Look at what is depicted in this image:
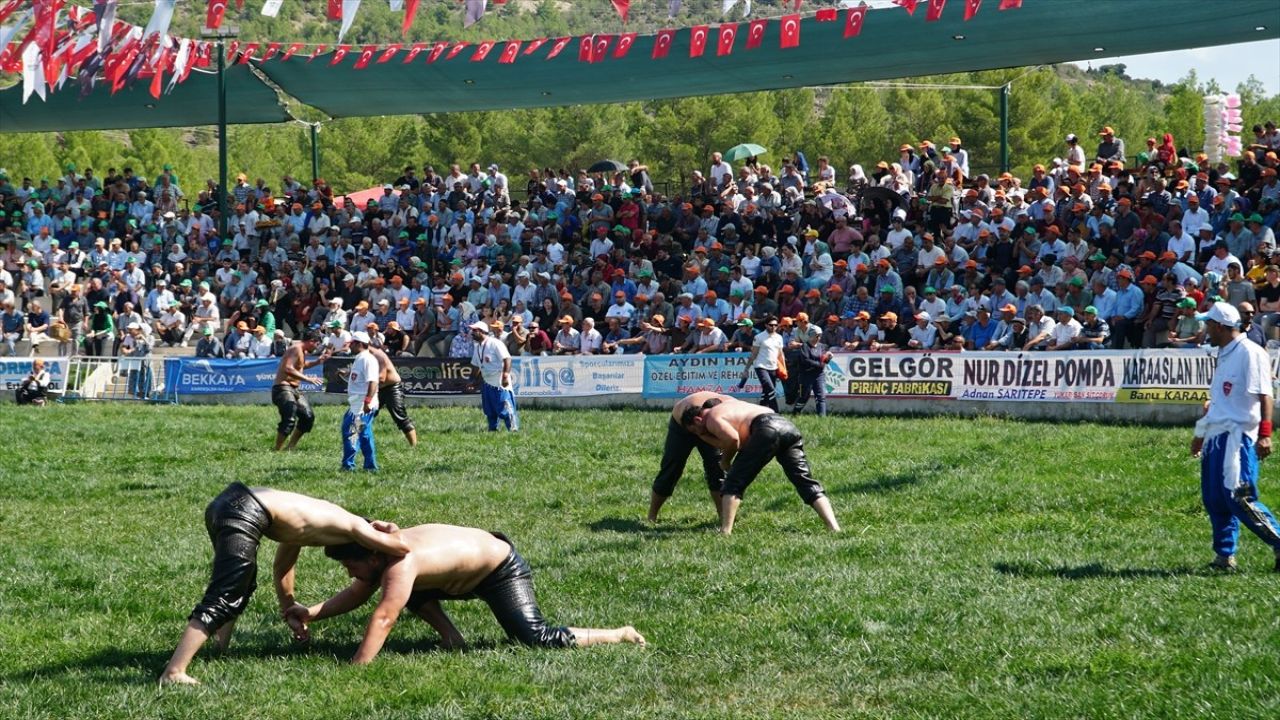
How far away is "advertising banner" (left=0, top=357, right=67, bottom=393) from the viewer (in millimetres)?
29422

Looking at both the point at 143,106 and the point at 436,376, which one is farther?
the point at 143,106

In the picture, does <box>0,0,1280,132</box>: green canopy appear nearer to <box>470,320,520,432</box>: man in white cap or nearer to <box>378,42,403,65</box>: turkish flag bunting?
<box>378,42,403,65</box>: turkish flag bunting

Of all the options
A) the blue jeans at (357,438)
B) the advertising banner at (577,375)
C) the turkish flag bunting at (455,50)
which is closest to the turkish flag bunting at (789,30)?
the advertising banner at (577,375)

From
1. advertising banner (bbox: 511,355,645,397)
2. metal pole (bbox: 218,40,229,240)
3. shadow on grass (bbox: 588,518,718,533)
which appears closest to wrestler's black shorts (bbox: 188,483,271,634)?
shadow on grass (bbox: 588,518,718,533)

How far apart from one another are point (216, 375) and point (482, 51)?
329 inches

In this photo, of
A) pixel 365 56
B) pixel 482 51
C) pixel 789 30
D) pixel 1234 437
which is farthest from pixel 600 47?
pixel 1234 437

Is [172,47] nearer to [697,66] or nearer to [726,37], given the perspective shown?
[697,66]

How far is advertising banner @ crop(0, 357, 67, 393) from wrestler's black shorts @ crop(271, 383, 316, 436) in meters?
11.8

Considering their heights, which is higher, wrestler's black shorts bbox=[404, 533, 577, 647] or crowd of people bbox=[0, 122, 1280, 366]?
crowd of people bbox=[0, 122, 1280, 366]

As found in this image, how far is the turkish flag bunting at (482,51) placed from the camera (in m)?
29.7

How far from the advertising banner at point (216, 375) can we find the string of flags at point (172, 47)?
6.16m

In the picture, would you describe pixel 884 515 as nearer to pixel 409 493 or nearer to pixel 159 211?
pixel 409 493

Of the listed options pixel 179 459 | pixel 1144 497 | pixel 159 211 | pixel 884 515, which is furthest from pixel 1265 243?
pixel 159 211

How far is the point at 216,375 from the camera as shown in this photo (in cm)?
2862
